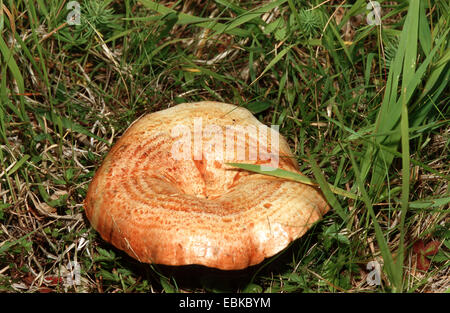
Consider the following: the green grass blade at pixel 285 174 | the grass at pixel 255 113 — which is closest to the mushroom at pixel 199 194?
the green grass blade at pixel 285 174

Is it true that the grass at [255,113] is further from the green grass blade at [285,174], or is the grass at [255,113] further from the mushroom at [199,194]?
the mushroom at [199,194]

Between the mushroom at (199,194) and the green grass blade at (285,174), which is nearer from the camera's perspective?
the mushroom at (199,194)

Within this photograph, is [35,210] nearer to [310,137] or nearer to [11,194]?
[11,194]

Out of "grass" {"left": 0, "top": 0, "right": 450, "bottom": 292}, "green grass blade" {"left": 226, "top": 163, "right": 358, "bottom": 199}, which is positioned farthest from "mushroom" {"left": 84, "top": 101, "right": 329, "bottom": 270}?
"grass" {"left": 0, "top": 0, "right": 450, "bottom": 292}

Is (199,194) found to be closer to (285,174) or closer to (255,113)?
(285,174)

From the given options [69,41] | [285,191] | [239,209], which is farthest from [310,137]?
[69,41]

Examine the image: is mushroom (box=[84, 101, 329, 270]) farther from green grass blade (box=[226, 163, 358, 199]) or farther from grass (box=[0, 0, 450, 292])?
grass (box=[0, 0, 450, 292])
